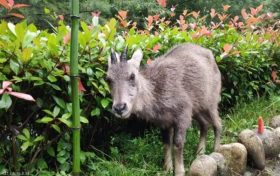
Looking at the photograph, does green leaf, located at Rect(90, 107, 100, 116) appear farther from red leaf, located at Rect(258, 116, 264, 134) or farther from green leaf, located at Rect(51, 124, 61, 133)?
red leaf, located at Rect(258, 116, 264, 134)

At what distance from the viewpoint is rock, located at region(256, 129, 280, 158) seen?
17.3 ft

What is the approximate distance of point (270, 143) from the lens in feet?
17.4

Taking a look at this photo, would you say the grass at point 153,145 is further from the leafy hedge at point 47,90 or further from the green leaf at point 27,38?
the green leaf at point 27,38

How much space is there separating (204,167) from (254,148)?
3.14 ft

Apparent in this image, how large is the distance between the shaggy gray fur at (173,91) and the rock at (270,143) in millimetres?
548

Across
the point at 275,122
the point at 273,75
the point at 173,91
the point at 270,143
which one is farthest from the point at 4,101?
the point at 273,75

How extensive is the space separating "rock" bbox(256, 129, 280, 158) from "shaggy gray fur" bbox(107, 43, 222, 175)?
55 cm

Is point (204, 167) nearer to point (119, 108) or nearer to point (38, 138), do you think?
point (119, 108)

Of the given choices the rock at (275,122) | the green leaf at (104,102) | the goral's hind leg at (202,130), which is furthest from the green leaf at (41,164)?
the rock at (275,122)

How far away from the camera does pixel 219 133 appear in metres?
5.52

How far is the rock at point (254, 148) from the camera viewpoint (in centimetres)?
498

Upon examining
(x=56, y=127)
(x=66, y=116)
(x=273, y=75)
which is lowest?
(x=56, y=127)

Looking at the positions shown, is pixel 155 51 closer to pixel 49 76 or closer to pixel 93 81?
pixel 93 81

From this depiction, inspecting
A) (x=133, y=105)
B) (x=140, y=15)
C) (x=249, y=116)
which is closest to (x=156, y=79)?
(x=133, y=105)
